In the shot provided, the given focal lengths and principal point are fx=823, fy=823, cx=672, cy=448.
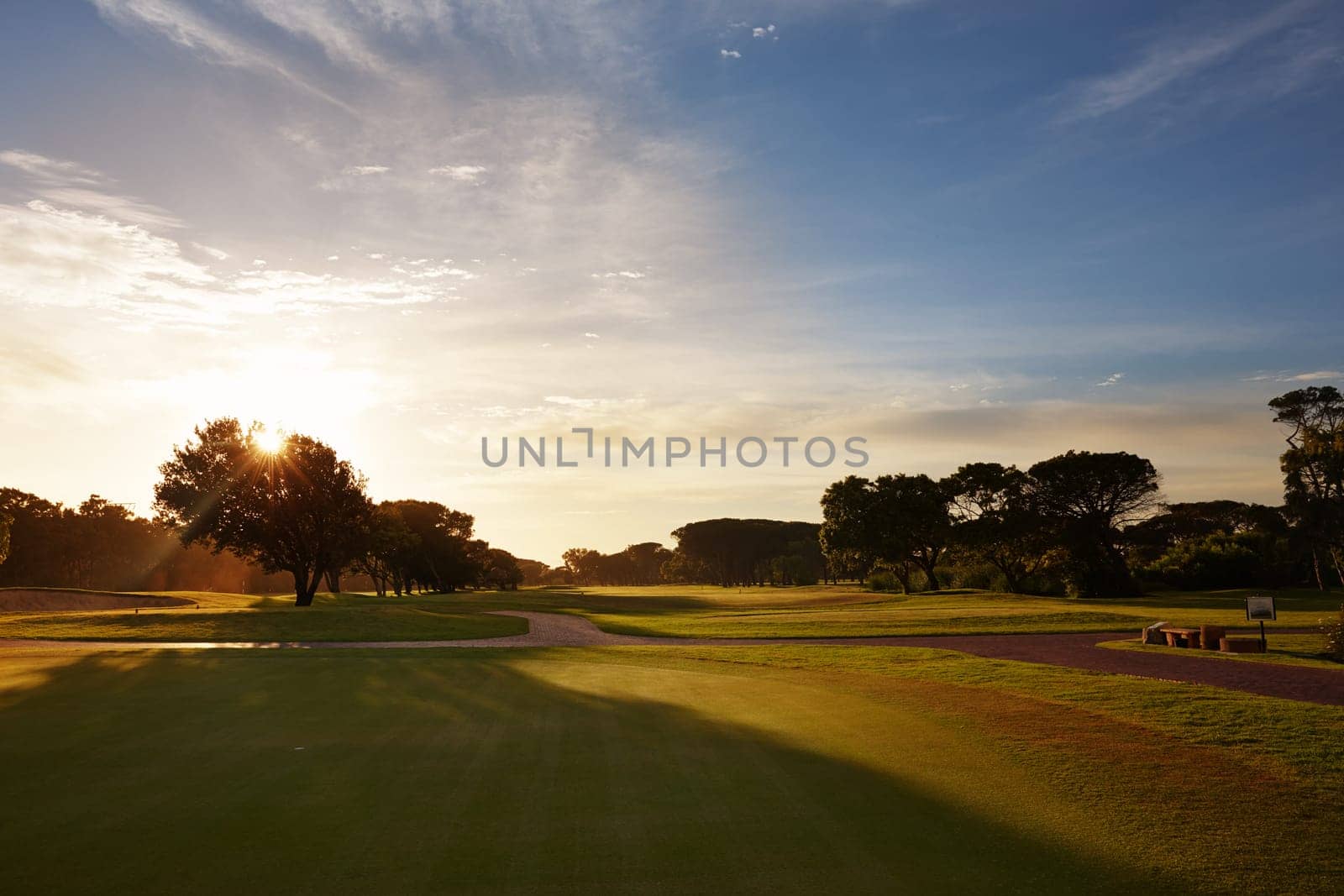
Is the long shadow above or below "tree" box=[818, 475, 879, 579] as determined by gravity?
below

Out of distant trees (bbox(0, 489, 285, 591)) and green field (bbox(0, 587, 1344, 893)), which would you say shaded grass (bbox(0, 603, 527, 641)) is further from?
distant trees (bbox(0, 489, 285, 591))

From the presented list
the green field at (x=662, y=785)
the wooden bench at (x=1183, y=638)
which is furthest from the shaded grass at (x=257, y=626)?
the wooden bench at (x=1183, y=638)

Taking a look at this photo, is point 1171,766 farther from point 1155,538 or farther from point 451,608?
point 1155,538

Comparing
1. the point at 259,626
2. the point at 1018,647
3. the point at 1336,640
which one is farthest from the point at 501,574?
the point at 1336,640

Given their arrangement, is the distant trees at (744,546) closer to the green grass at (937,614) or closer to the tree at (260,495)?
the green grass at (937,614)

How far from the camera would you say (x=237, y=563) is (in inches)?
6083

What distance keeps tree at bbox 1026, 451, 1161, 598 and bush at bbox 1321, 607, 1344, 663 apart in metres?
44.0

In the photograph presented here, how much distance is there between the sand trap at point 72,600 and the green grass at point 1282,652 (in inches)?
2328

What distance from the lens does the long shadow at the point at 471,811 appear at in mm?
6859

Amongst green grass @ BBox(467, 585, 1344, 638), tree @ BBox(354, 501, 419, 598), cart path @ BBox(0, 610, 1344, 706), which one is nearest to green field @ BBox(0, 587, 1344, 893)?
cart path @ BBox(0, 610, 1344, 706)

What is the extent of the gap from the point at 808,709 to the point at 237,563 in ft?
538

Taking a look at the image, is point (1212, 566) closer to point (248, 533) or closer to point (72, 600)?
point (248, 533)

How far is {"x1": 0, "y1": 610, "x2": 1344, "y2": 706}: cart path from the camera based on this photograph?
59.6 ft

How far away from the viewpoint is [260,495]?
53.2 m
